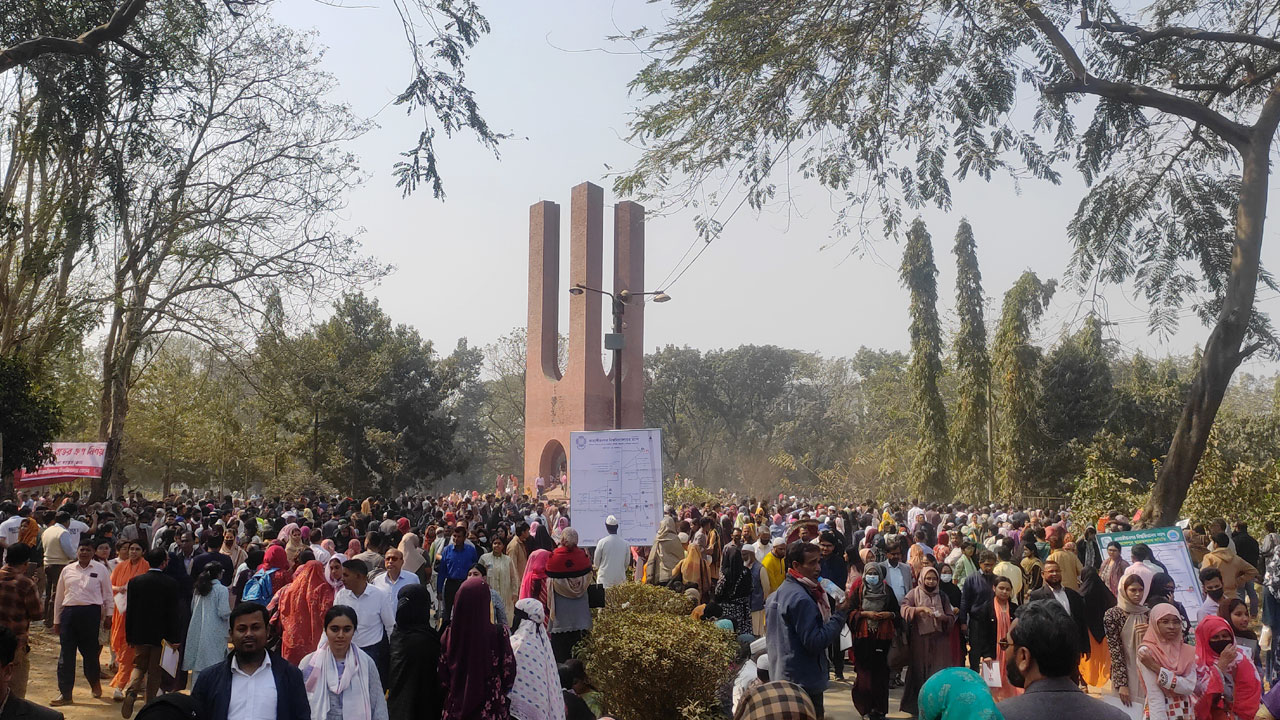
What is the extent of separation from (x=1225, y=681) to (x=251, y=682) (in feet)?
15.6

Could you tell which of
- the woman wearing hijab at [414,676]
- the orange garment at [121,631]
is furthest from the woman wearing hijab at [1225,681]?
the orange garment at [121,631]

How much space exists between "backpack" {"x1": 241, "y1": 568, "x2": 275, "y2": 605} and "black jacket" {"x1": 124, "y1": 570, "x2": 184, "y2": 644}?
0.60 meters

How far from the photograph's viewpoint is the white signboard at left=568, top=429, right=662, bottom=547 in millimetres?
10820

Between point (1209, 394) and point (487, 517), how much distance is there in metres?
12.5

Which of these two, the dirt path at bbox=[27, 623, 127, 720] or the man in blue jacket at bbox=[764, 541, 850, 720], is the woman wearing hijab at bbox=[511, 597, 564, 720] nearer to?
the man in blue jacket at bbox=[764, 541, 850, 720]

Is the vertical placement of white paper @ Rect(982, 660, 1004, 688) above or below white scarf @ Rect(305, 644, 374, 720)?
below

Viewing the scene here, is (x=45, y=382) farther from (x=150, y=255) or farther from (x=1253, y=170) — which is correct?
(x=1253, y=170)

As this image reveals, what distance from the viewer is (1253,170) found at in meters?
10.1

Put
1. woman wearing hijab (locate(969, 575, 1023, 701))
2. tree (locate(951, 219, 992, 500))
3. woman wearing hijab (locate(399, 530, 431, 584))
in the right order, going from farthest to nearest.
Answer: tree (locate(951, 219, 992, 500)) → woman wearing hijab (locate(399, 530, 431, 584)) → woman wearing hijab (locate(969, 575, 1023, 701))

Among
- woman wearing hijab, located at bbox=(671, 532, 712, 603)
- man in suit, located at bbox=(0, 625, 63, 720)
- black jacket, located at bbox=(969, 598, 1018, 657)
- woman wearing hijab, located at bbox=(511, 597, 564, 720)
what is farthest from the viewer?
woman wearing hijab, located at bbox=(671, 532, 712, 603)

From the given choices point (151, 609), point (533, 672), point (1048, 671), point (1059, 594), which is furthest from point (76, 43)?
point (1059, 594)

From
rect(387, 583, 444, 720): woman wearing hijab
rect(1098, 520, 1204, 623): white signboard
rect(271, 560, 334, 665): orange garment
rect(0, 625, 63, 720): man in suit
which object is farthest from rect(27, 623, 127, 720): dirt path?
rect(1098, 520, 1204, 623): white signboard

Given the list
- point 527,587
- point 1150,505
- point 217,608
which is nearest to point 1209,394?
point 1150,505

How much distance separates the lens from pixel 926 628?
25.2 ft
